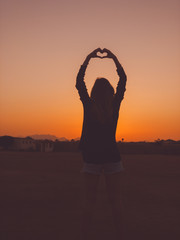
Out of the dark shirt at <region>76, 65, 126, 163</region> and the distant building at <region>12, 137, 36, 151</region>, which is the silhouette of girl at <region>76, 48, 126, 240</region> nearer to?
the dark shirt at <region>76, 65, 126, 163</region>

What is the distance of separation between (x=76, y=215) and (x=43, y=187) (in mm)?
3482

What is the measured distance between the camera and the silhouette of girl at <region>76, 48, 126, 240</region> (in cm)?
297

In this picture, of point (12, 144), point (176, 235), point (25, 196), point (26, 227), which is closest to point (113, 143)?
point (176, 235)

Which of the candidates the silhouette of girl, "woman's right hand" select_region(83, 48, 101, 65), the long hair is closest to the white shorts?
the silhouette of girl

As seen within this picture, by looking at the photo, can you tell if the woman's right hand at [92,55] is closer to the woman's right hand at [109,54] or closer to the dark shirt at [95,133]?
the woman's right hand at [109,54]

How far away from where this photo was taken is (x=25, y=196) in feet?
23.7

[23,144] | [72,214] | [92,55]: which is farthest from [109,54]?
[23,144]

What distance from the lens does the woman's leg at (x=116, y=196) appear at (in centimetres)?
296

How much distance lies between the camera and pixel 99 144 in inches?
118

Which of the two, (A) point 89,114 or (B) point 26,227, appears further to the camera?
(B) point 26,227

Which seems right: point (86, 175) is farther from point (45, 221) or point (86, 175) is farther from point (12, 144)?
point (12, 144)

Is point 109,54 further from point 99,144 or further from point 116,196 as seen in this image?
point 116,196

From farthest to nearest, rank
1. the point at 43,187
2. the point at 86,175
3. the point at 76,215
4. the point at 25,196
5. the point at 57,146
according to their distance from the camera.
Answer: the point at 57,146
the point at 43,187
the point at 25,196
the point at 76,215
the point at 86,175

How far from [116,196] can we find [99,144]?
1.81ft
